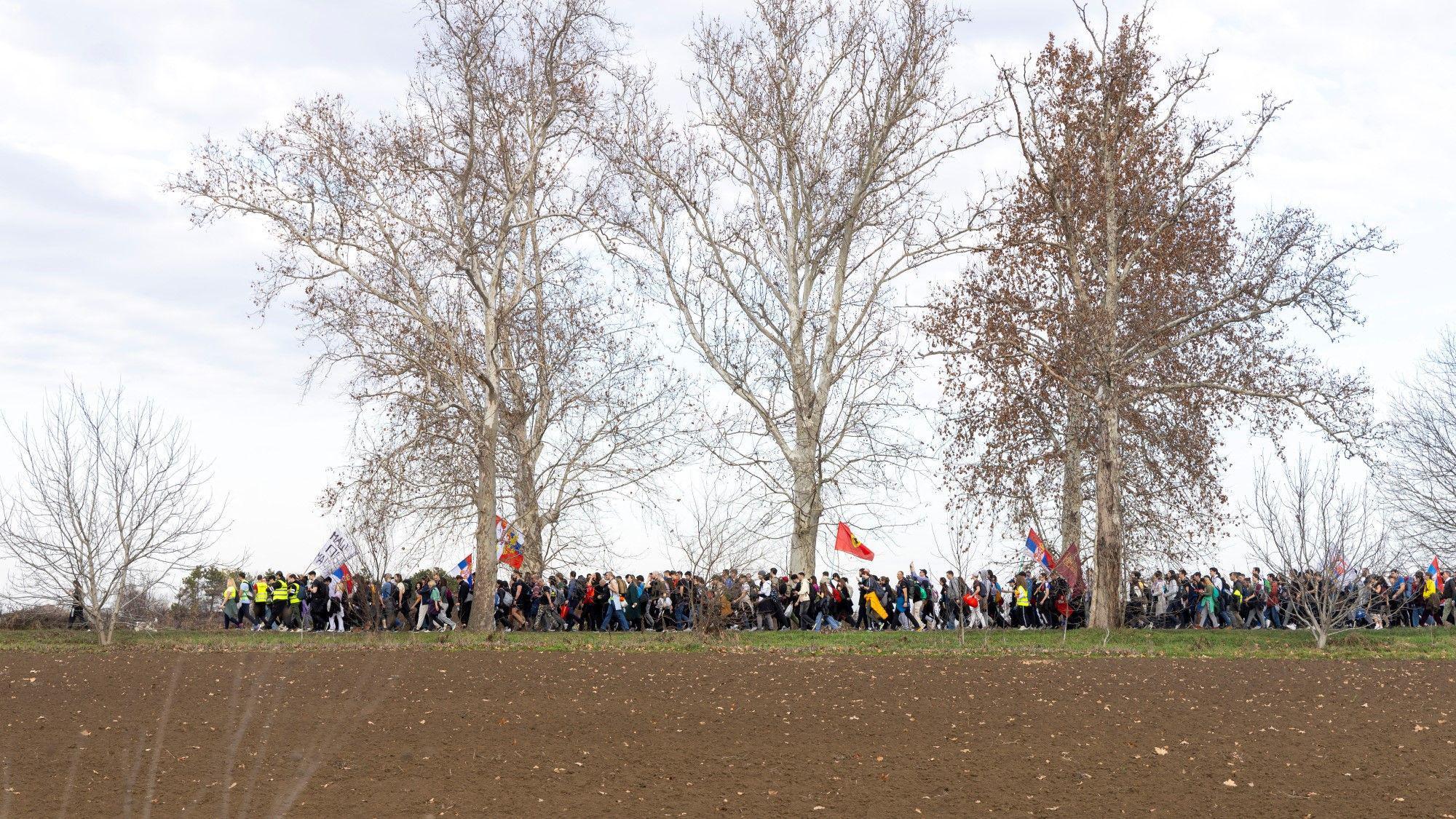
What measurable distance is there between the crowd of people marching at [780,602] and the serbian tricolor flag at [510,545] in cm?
109

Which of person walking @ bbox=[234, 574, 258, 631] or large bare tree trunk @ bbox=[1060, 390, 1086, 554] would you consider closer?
large bare tree trunk @ bbox=[1060, 390, 1086, 554]

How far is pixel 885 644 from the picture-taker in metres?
22.8

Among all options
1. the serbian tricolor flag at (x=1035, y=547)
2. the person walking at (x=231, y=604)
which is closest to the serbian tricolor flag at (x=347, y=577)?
the person walking at (x=231, y=604)

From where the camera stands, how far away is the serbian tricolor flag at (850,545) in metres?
31.2

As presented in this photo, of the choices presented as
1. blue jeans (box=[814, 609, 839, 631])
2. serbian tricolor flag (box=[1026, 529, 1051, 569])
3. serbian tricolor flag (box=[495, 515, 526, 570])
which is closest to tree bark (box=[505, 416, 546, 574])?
serbian tricolor flag (box=[495, 515, 526, 570])

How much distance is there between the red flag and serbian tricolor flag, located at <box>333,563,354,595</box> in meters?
15.8

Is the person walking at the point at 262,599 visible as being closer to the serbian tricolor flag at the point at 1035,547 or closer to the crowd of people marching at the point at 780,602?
the crowd of people marching at the point at 780,602

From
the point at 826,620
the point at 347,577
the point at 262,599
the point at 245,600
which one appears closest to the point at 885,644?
the point at 826,620

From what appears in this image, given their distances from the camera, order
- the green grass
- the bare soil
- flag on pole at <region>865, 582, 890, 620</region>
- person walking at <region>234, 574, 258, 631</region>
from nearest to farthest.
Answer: the bare soil → the green grass → flag on pole at <region>865, 582, 890, 620</region> → person walking at <region>234, 574, 258, 631</region>

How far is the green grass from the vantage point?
70.4 ft

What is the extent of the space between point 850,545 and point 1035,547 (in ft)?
14.2

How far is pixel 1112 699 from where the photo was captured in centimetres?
1579

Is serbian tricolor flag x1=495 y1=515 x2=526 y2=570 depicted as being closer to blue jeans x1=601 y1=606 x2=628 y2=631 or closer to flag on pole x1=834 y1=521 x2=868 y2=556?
blue jeans x1=601 y1=606 x2=628 y2=631

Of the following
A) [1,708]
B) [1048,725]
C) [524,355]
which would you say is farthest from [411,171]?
[1048,725]
